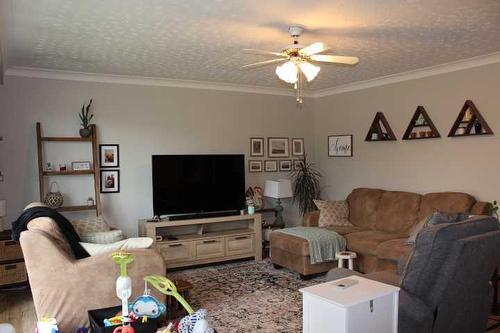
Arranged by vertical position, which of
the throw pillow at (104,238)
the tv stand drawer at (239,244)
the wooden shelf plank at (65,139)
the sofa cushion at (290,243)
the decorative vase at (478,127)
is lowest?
the tv stand drawer at (239,244)

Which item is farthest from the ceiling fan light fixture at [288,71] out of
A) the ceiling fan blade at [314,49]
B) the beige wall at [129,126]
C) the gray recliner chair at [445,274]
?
the beige wall at [129,126]

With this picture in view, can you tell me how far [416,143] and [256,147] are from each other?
2.39 metres

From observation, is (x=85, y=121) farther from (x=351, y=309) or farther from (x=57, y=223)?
(x=351, y=309)

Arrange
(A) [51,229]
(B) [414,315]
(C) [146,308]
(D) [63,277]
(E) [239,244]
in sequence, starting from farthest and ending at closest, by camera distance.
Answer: (E) [239,244]
(A) [51,229]
(D) [63,277]
(B) [414,315]
(C) [146,308]

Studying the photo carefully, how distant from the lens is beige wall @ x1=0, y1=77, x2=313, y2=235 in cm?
514

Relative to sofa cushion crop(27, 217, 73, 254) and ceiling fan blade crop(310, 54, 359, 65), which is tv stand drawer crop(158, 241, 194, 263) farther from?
ceiling fan blade crop(310, 54, 359, 65)

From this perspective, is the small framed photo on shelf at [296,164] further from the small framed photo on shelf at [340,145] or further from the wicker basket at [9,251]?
the wicker basket at [9,251]

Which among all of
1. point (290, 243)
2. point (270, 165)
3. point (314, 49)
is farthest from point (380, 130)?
point (314, 49)

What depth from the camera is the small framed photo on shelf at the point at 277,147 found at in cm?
689

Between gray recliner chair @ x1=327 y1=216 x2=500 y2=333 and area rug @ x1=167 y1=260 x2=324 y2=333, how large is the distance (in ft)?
4.22

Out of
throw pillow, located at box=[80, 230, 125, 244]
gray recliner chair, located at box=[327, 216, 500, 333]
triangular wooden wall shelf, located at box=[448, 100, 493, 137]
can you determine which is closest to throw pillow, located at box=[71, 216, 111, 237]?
throw pillow, located at box=[80, 230, 125, 244]

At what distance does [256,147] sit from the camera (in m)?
6.75

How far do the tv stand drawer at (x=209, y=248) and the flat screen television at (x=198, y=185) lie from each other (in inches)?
15.3

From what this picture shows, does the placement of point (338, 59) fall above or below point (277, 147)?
above
